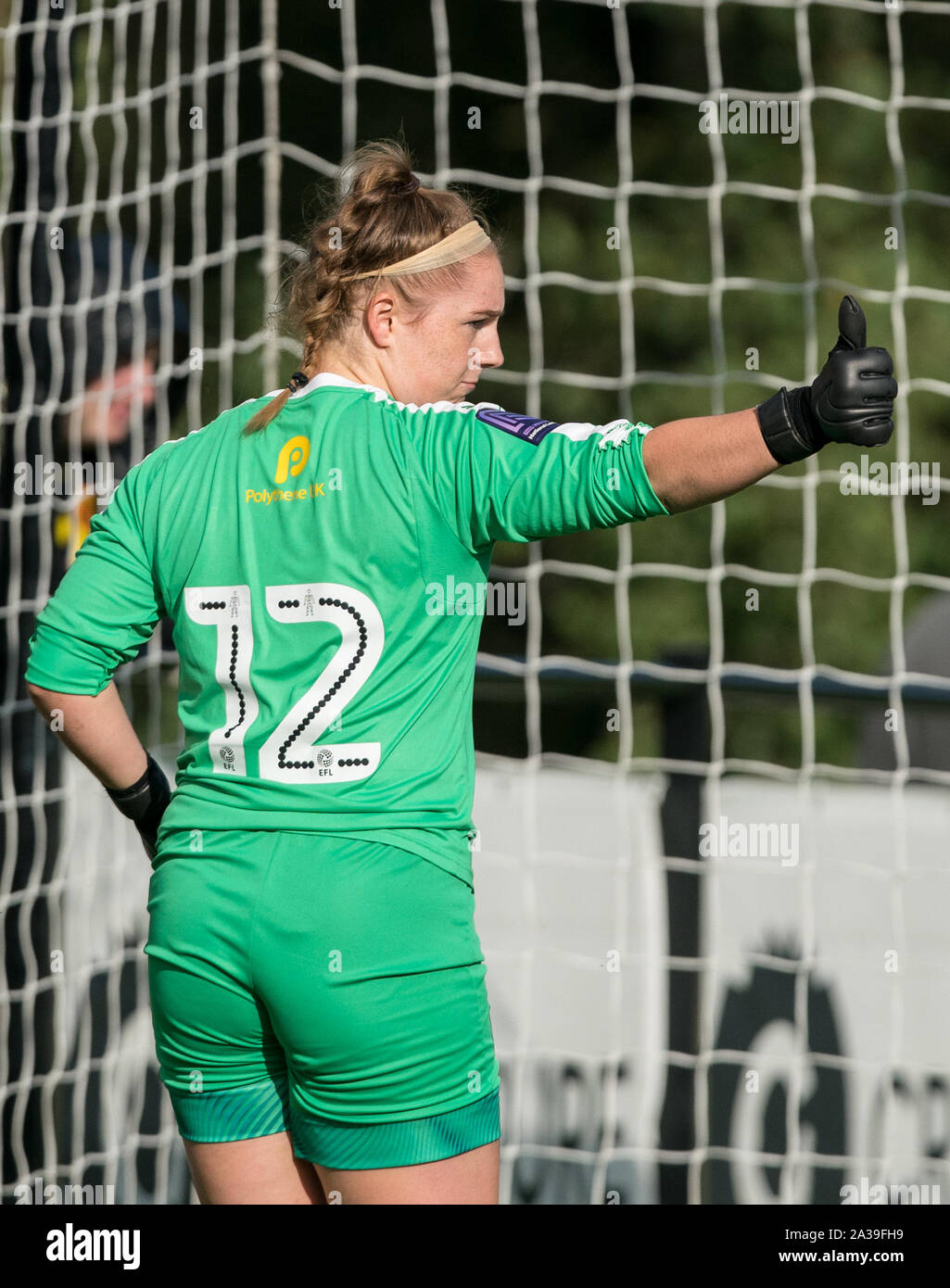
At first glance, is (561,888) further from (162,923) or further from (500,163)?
(500,163)

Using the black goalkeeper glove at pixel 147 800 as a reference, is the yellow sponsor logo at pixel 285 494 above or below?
above

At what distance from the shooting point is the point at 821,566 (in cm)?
678

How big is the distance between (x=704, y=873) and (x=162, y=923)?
4.95ft

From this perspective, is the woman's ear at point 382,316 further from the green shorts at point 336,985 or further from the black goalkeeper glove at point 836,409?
the green shorts at point 336,985

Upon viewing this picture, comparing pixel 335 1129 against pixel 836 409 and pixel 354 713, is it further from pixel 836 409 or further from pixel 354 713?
pixel 836 409

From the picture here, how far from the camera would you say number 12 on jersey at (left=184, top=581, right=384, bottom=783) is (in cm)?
147

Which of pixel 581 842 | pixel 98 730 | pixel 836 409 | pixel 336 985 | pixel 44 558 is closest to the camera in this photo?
pixel 836 409

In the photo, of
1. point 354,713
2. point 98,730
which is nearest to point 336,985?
point 354,713

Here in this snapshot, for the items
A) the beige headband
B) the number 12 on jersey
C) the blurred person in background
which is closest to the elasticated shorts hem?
the number 12 on jersey

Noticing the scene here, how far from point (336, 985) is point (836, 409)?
0.76 meters

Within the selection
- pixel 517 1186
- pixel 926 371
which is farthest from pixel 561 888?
pixel 926 371

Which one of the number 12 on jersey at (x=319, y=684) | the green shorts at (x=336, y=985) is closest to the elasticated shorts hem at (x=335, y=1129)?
the green shorts at (x=336, y=985)

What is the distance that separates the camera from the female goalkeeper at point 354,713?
1.43 meters

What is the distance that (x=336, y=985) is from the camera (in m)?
1.44
